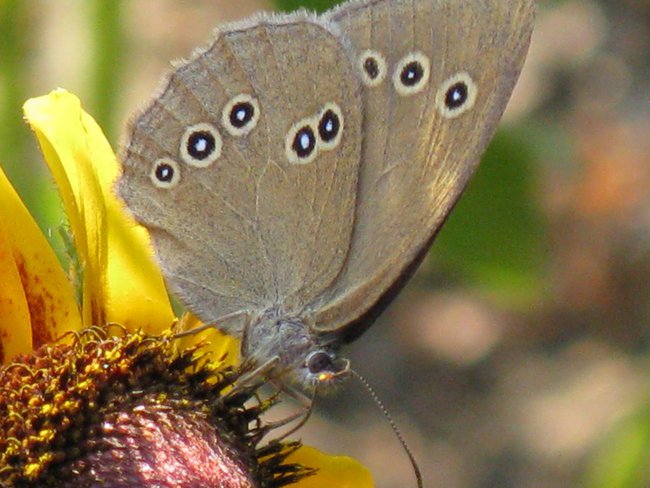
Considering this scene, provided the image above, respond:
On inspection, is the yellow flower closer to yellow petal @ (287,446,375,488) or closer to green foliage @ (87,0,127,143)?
yellow petal @ (287,446,375,488)

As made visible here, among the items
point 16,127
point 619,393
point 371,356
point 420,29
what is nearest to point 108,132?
point 16,127

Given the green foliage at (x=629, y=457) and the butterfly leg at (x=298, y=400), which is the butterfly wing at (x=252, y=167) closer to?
the butterfly leg at (x=298, y=400)

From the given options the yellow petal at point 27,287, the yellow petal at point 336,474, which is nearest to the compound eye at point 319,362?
the yellow petal at point 336,474

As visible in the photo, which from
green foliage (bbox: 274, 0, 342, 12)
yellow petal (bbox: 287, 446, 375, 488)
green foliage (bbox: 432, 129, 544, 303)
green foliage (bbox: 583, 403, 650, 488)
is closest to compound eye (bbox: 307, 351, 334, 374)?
yellow petal (bbox: 287, 446, 375, 488)

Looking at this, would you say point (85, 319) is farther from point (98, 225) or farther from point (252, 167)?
point (252, 167)

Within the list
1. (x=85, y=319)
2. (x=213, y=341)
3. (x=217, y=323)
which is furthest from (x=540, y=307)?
(x=85, y=319)

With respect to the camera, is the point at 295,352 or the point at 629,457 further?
the point at 629,457
